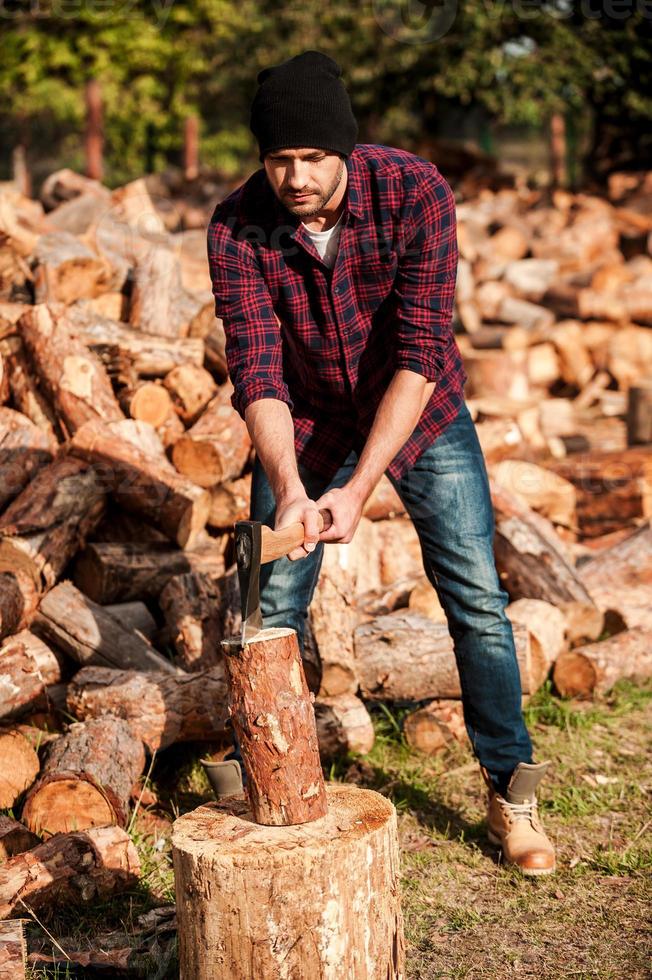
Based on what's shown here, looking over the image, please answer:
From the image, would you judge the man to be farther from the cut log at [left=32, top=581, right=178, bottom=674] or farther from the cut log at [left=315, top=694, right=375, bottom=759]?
the cut log at [left=32, top=581, right=178, bottom=674]

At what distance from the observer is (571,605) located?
16.0ft

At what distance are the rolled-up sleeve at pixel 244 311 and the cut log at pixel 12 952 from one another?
1.51 meters

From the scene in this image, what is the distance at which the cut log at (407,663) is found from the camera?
13.8 feet

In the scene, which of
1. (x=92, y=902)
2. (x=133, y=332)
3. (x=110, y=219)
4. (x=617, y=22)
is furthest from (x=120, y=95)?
(x=92, y=902)

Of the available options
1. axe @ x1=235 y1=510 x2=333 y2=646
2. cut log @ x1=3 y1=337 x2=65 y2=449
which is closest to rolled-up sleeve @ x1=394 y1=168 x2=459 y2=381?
axe @ x1=235 y1=510 x2=333 y2=646

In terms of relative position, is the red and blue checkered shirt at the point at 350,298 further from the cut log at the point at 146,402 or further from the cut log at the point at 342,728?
the cut log at the point at 146,402

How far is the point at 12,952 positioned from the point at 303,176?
2.10m

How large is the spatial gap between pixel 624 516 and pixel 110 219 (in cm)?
428

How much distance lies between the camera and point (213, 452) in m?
4.92

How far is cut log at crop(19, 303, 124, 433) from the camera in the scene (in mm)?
4902

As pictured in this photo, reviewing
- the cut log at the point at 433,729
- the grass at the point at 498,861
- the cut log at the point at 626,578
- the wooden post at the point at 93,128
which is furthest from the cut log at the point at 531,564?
the wooden post at the point at 93,128

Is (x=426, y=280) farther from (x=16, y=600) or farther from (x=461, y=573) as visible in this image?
(x=16, y=600)

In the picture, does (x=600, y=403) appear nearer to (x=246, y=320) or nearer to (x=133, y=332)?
(x=133, y=332)

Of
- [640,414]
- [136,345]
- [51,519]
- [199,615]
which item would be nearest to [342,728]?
[199,615]
